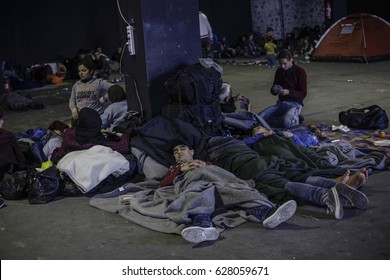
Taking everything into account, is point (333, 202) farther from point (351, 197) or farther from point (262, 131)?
point (262, 131)

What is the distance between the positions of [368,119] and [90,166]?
3636 mm

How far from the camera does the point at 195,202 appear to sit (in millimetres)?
5117

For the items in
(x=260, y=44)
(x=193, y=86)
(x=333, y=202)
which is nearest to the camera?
Answer: (x=333, y=202)

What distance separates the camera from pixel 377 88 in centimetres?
1101

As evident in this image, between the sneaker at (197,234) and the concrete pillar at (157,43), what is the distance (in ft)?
9.61

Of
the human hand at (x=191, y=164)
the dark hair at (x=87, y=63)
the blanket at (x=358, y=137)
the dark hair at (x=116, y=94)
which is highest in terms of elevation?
the dark hair at (x=87, y=63)

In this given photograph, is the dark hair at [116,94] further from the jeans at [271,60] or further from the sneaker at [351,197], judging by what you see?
the jeans at [271,60]

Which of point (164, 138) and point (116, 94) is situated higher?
point (116, 94)

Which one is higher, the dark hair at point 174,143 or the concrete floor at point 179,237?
the dark hair at point 174,143

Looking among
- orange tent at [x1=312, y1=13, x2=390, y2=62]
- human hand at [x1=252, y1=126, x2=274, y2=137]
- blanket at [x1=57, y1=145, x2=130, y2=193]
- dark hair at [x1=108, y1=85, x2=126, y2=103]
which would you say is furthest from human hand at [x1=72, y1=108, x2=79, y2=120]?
orange tent at [x1=312, y1=13, x2=390, y2=62]

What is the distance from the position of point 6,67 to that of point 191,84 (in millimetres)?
10225

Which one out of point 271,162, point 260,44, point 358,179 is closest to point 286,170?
point 271,162

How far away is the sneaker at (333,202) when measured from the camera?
503 cm

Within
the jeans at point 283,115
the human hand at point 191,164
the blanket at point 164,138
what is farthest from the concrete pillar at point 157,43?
the human hand at point 191,164
